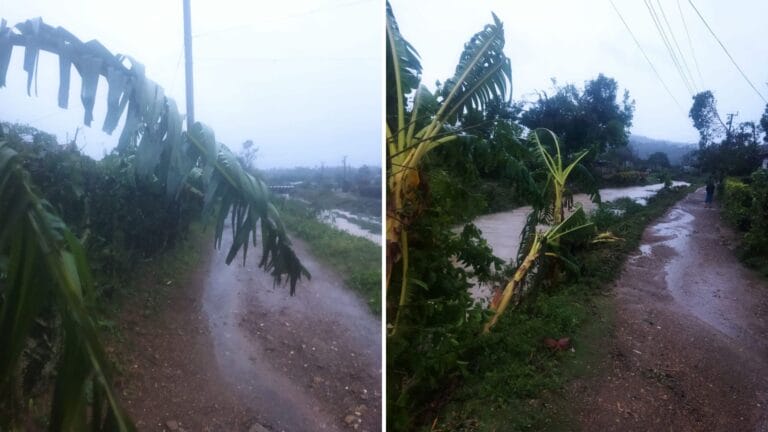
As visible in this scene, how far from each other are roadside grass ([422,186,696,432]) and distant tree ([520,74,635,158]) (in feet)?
0.57

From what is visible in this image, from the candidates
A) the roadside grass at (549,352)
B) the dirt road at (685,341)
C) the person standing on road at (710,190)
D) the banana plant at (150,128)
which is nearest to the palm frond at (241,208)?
the banana plant at (150,128)

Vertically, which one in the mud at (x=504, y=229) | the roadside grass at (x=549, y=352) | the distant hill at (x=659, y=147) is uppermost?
the distant hill at (x=659, y=147)

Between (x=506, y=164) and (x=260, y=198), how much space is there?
2.47ft

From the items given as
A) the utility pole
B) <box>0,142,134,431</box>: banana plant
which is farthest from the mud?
<box>0,142,134,431</box>: banana plant

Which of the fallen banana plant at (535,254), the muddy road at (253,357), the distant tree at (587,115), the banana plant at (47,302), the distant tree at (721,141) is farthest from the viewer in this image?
the fallen banana plant at (535,254)

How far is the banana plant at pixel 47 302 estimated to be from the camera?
636mm

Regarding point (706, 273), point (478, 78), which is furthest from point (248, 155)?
point (706, 273)

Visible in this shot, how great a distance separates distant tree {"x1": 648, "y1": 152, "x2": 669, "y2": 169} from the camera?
1.22m

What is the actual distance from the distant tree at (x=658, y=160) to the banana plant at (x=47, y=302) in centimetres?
121

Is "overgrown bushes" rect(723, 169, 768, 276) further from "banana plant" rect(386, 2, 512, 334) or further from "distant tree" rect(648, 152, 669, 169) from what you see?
"banana plant" rect(386, 2, 512, 334)

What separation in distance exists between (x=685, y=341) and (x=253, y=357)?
989mm

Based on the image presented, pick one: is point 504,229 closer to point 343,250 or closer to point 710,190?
point 710,190

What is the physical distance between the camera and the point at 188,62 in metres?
0.74

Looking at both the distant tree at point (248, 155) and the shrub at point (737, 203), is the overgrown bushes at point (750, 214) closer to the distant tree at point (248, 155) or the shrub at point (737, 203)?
the shrub at point (737, 203)
